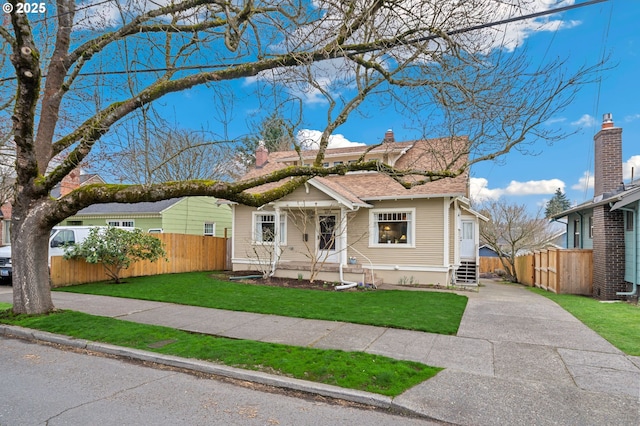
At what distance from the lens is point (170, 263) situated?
53.0 feet

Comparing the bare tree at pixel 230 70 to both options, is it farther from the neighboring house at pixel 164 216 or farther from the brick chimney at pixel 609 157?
the neighboring house at pixel 164 216

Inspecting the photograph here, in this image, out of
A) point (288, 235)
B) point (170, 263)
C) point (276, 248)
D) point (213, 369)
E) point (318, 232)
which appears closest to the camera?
point (213, 369)

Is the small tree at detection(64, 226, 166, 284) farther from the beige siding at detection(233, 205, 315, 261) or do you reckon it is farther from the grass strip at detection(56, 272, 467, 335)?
the beige siding at detection(233, 205, 315, 261)

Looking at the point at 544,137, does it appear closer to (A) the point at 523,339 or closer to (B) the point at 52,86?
(A) the point at 523,339

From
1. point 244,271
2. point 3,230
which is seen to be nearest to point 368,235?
point 244,271

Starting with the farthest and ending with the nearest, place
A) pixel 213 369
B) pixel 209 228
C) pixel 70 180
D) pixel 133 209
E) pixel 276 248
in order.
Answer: pixel 209 228 < pixel 133 209 < pixel 70 180 < pixel 276 248 < pixel 213 369

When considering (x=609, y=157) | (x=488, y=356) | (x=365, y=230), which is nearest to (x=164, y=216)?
(x=365, y=230)

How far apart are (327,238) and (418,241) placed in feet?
11.3

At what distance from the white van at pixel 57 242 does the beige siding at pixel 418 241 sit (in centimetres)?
937

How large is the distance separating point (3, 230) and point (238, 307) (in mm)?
23776

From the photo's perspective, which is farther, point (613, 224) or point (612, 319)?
point (613, 224)

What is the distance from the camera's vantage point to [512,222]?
2378cm

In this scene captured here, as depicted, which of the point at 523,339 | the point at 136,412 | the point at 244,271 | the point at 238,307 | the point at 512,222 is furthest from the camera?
the point at 512,222

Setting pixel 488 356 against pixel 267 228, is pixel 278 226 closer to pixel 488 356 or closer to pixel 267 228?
pixel 267 228
